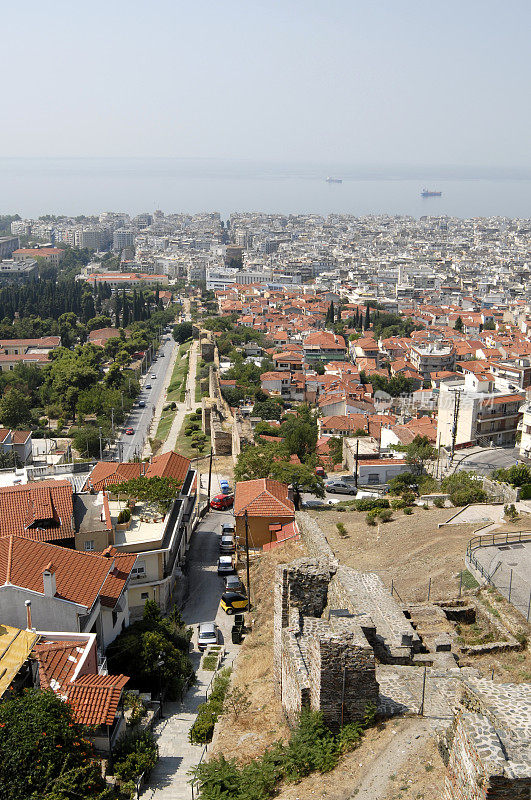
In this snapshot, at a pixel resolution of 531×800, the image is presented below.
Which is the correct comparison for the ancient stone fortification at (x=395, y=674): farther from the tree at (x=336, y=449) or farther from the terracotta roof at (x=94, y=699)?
the tree at (x=336, y=449)

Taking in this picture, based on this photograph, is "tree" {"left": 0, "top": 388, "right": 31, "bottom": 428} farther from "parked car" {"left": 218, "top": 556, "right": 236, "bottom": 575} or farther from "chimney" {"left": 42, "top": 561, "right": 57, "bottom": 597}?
"chimney" {"left": 42, "top": 561, "right": 57, "bottom": 597}

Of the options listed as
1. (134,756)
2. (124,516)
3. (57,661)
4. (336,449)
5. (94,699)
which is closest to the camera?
(134,756)

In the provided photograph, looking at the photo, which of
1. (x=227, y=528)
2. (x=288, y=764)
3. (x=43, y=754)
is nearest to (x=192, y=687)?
(x=43, y=754)

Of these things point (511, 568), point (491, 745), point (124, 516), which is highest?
point (491, 745)

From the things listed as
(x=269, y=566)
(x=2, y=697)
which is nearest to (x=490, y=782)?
(x=2, y=697)

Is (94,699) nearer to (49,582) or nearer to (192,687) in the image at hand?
(49,582)

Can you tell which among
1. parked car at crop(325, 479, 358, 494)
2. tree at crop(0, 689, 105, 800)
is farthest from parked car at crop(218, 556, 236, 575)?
parked car at crop(325, 479, 358, 494)

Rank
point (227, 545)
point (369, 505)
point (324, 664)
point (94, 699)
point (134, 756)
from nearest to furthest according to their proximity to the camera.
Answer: point (324, 664) < point (134, 756) < point (94, 699) < point (227, 545) < point (369, 505)
